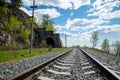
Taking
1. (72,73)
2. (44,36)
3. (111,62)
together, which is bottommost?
(111,62)

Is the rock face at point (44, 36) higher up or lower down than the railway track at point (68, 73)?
higher up

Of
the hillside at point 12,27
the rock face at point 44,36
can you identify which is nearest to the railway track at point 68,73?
the hillside at point 12,27

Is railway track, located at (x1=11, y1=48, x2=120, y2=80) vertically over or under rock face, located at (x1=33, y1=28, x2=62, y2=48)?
under

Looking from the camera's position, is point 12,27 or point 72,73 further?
point 12,27

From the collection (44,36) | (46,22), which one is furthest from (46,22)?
(44,36)

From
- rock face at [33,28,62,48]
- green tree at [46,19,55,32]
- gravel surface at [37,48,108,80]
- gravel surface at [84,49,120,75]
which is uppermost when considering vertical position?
green tree at [46,19,55,32]

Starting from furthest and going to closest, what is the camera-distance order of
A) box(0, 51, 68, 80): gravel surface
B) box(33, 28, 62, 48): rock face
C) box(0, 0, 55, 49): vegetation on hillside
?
box(33, 28, 62, 48): rock face, box(0, 0, 55, 49): vegetation on hillside, box(0, 51, 68, 80): gravel surface

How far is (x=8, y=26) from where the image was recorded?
142 feet

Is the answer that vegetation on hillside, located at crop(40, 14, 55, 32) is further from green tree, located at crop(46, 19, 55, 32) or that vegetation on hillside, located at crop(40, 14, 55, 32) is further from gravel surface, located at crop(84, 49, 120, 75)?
gravel surface, located at crop(84, 49, 120, 75)

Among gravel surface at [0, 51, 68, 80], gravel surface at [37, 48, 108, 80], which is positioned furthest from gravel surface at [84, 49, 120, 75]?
gravel surface at [0, 51, 68, 80]

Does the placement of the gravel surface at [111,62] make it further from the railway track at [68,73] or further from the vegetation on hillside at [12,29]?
the vegetation on hillside at [12,29]

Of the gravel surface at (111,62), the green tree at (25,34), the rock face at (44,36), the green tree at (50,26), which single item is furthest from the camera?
the green tree at (50,26)

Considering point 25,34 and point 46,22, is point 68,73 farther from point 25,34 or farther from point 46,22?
point 46,22

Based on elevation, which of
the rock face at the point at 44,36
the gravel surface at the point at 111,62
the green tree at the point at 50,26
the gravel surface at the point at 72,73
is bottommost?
the gravel surface at the point at 111,62
